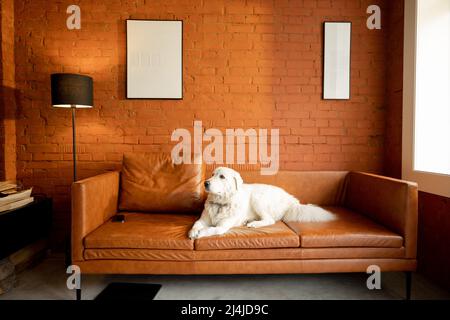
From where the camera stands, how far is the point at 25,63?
3129 millimetres

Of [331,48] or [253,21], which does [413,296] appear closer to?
[331,48]

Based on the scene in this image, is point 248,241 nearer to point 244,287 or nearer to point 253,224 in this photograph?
point 253,224

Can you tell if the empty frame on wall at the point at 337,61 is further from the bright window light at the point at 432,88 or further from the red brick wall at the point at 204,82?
the bright window light at the point at 432,88

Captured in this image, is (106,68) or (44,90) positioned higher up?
(106,68)

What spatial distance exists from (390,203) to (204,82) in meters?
2.18

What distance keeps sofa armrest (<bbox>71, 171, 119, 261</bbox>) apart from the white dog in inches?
31.4

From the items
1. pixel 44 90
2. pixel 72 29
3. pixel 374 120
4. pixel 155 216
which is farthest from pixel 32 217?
pixel 374 120

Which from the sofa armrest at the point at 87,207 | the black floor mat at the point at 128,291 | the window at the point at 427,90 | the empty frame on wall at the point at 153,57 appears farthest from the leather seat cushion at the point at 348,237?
the empty frame on wall at the point at 153,57

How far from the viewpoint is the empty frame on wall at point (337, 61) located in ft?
10.4

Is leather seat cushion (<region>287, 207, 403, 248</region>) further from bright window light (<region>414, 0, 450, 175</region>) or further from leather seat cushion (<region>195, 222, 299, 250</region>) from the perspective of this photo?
bright window light (<region>414, 0, 450, 175</region>)

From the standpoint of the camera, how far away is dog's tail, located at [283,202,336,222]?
2441mm

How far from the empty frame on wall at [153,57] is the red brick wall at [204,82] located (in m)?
0.09
